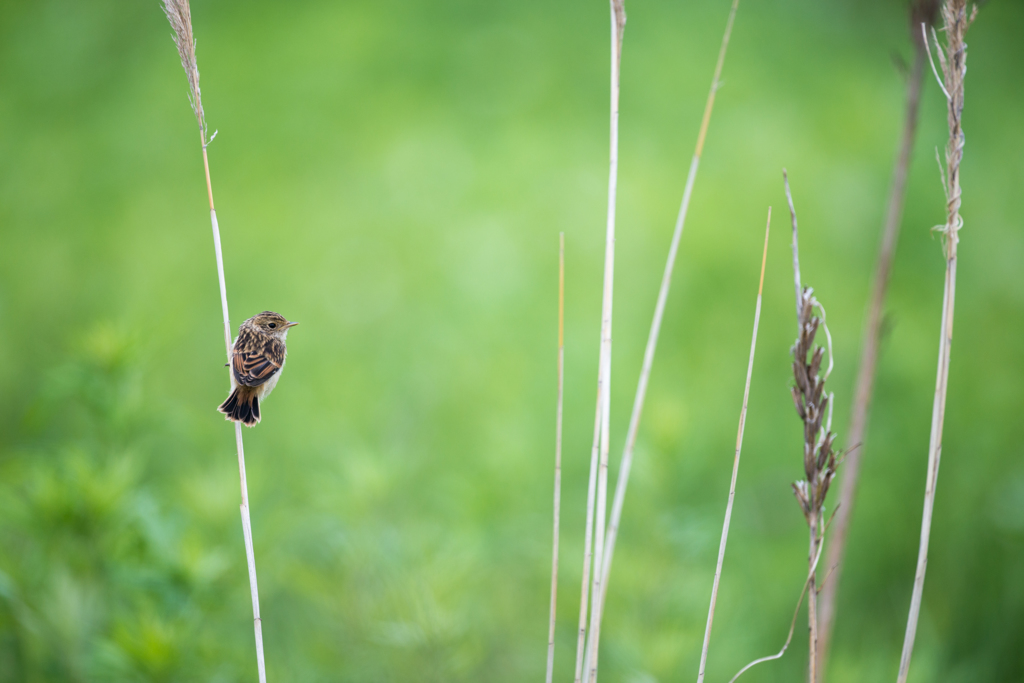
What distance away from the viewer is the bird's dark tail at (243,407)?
1.93ft

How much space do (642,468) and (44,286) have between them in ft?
9.34

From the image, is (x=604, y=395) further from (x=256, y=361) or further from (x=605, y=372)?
(x=256, y=361)

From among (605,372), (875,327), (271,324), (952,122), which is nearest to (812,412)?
(605,372)

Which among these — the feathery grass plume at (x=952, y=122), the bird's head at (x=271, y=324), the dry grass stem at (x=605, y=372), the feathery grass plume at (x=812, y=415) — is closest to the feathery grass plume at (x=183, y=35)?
the bird's head at (x=271, y=324)

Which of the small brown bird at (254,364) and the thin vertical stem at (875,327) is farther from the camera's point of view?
the thin vertical stem at (875,327)

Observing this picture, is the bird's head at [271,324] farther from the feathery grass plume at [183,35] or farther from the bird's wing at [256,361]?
the feathery grass plume at [183,35]

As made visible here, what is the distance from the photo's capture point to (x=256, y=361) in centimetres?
60

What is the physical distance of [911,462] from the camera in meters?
2.56

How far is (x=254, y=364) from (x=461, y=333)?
2650 millimetres

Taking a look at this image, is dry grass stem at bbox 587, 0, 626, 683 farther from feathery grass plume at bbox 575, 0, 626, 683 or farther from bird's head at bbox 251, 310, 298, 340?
bird's head at bbox 251, 310, 298, 340

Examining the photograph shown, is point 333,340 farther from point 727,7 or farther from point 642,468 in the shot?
point 727,7

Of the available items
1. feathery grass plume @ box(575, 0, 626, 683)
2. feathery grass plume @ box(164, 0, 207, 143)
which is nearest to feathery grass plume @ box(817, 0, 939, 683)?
feathery grass plume @ box(575, 0, 626, 683)

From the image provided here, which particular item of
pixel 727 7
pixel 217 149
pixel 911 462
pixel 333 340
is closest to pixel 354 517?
pixel 333 340

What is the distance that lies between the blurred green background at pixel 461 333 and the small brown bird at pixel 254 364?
973mm
